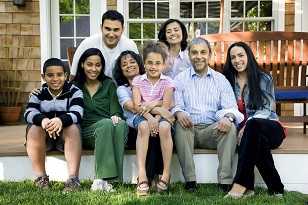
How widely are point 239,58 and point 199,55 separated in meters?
0.29

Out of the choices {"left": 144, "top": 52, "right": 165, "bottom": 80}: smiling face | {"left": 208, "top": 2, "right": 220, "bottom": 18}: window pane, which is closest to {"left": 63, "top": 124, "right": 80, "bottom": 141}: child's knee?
{"left": 144, "top": 52, "right": 165, "bottom": 80}: smiling face

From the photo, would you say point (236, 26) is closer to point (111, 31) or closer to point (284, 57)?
point (284, 57)

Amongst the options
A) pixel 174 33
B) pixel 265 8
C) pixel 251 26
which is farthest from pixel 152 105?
pixel 265 8

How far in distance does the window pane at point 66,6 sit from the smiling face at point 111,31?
9.18 feet

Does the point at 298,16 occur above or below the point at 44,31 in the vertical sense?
above

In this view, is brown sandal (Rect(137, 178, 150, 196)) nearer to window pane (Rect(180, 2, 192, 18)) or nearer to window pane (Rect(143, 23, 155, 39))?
window pane (Rect(143, 23, 155, 39))

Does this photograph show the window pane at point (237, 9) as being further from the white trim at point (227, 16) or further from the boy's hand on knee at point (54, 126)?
the boy's hand on knee at point (54, 126)

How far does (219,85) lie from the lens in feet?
11.6

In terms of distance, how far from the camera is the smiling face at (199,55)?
348 cm

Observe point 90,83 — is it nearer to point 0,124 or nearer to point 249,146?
point 249,146

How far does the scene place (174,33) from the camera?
3891 millimetres

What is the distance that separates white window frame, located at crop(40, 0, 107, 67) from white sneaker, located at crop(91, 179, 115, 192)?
3.31 m

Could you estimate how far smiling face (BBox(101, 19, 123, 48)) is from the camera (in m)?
3.81

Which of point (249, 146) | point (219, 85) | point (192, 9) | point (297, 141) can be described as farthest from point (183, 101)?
point (192, 9)
